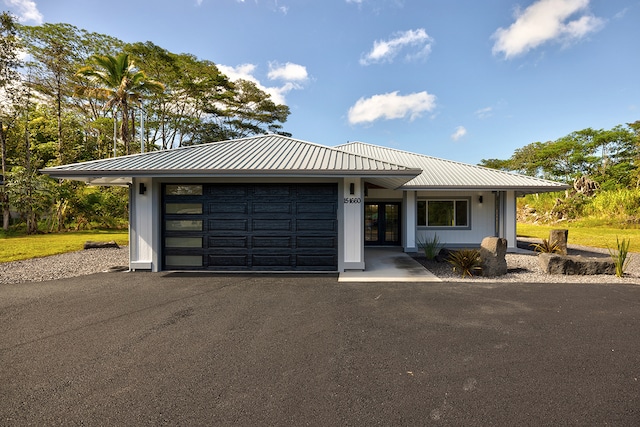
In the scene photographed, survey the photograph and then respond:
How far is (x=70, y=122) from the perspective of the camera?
24203 mm

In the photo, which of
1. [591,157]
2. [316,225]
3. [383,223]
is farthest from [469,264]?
[591,157]

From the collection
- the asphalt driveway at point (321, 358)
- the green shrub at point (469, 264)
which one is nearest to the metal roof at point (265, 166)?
the green shrub at point (469, 264)

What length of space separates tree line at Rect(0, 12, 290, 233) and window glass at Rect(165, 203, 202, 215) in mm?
5172

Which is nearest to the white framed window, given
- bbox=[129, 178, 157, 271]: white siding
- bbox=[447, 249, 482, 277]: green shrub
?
bbox=[447, 249, 482, 277]: green shrub

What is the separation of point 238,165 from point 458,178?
908cm

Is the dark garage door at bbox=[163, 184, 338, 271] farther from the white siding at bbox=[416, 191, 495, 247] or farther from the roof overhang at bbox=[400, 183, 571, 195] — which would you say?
the white siding at bbox=[416, 191, 495, 247]

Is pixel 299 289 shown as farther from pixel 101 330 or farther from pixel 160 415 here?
pixel 160 415

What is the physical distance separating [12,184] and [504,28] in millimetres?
27958

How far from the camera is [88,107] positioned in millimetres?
27609

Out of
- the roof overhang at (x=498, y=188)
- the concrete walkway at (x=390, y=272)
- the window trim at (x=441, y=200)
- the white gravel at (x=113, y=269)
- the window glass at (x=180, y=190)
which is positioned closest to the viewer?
the white gravel at (x=113, y=269)

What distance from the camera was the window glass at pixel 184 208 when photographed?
808cm

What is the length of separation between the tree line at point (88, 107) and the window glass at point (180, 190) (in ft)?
16.0

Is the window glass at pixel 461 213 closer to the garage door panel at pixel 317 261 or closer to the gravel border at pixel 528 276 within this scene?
the gravel border at pixel 528 276

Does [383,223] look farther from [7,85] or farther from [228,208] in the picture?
[7,85]
